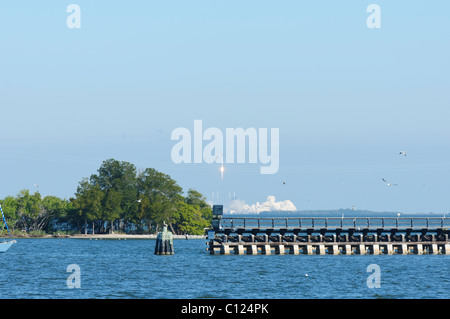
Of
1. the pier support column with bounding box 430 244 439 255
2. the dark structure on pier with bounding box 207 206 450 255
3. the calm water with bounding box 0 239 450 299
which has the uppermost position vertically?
the dark structure on pier with bounding box 207 206 450 255

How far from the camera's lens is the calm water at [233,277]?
158 feet

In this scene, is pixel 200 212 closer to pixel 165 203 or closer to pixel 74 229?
pixel 165 203

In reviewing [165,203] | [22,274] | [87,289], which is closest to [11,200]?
[165,203]

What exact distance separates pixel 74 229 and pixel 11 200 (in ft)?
50.6

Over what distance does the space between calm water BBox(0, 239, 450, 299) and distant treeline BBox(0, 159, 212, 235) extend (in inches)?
3179

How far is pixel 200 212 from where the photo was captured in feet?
549

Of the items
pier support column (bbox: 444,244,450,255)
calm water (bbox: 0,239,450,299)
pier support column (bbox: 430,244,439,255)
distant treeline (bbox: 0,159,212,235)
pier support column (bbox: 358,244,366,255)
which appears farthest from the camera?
distant treeline (bbox: 0,159,212,235)

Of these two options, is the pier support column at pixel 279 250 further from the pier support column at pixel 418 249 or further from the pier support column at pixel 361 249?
the pier support column at pixel 418 249

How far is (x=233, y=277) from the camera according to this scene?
57.6 meters

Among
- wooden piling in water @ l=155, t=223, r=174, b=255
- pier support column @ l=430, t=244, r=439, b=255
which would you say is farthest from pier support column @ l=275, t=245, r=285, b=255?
pier support column @ l=430, t=244, r=439, b=255

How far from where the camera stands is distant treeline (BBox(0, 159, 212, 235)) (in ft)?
534

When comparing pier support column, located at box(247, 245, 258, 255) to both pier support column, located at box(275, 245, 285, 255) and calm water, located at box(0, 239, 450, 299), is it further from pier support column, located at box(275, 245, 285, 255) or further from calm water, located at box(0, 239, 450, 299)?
pier support column, located at box(275, 245, 285, 255)

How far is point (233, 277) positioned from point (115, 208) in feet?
360

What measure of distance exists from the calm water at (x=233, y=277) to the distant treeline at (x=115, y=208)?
80740mm
